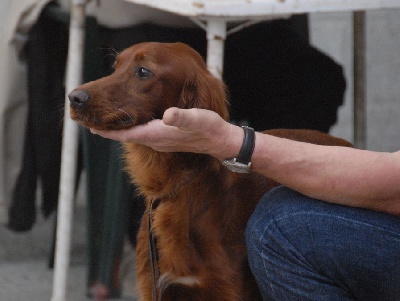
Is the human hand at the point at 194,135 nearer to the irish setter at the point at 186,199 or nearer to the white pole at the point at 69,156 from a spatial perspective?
the irish setter at the point at 186,199

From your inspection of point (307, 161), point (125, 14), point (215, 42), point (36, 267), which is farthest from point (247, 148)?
point (36, 267)

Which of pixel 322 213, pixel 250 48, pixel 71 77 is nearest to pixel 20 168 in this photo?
pixel 71 77

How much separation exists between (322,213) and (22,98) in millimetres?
1404

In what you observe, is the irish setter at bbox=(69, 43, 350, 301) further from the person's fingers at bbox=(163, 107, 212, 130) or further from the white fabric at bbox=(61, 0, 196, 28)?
the white fabric at bbox=(61, 0, 196, 28)

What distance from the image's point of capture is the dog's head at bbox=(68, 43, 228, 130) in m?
1.57

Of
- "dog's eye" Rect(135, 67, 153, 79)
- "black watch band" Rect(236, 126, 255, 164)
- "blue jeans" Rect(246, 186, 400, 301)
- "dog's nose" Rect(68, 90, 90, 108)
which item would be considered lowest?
"blue jeans" Rect(246, 186, 400, 301)

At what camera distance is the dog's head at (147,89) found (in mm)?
1571

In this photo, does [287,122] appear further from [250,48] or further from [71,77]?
[71,77]

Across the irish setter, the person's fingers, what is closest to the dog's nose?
the irish setter

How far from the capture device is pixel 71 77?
2.24 meters

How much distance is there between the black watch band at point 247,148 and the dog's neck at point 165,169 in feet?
0.80

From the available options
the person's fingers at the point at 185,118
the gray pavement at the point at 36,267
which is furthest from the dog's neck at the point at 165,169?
the gray pavement at the point at 36,267

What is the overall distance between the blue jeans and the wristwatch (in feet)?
0.43

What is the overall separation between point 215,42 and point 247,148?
420 mm
